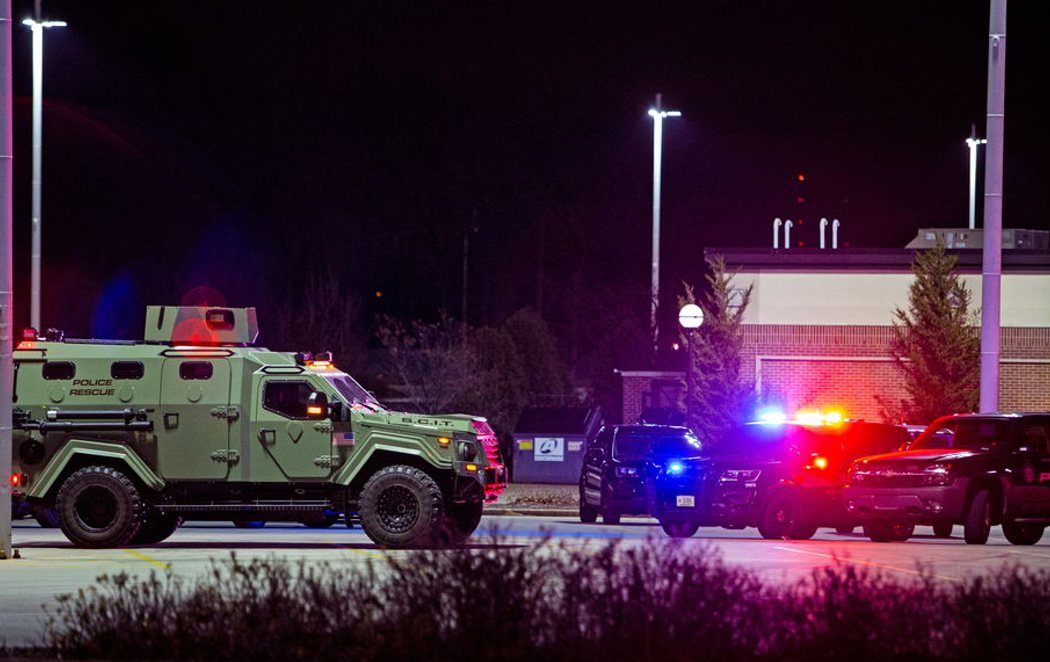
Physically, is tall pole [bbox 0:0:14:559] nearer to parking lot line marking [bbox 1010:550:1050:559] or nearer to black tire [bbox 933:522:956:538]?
parking lot line marking [bbox 1010:550:1050:559]

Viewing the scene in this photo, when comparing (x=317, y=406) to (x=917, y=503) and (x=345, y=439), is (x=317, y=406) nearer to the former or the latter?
(x=345, y=439)

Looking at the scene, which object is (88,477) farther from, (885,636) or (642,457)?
(885,636)

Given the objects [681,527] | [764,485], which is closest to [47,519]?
[681,527]

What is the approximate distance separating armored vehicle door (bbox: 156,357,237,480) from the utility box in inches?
691

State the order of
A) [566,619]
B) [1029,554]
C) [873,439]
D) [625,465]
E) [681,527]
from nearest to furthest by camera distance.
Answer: [566,619]
[1029,554]
[681,527]
[873,439]
[625,465]

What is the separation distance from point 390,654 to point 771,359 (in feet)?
105

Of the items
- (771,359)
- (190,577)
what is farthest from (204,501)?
(771,359)

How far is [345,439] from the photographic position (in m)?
20.2

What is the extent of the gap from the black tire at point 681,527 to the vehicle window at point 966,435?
316 cm

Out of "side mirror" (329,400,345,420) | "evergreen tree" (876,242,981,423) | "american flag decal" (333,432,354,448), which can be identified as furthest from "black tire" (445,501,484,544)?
"evergreen tree" (876,242,981,423)

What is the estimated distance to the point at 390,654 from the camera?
9.73 meters

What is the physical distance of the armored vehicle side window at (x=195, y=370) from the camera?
67.0 ft

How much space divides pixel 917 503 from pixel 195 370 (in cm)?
903

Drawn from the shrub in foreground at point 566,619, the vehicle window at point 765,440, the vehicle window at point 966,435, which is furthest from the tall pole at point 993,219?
the shrub in foreground at point 566,619
